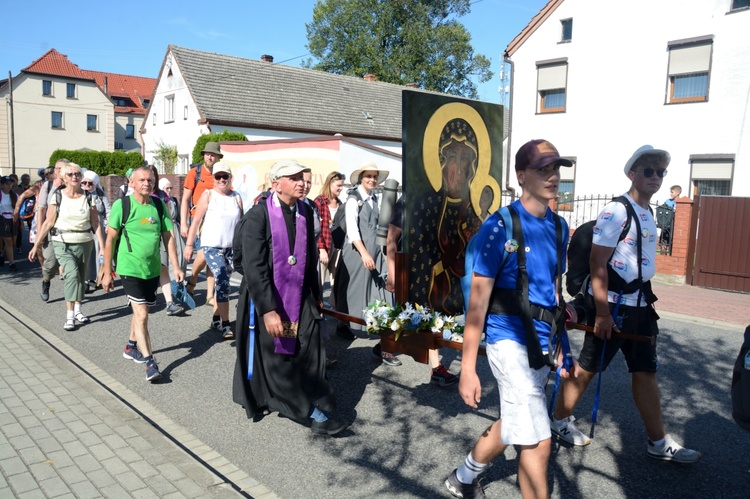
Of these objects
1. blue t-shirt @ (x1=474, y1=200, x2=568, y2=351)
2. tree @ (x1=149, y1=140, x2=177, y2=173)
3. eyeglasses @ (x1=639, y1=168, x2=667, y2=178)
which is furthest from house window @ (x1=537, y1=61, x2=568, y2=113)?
tree @ (x1=149, y1=140, x2=177, y2=173)

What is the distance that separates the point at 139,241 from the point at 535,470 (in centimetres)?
432

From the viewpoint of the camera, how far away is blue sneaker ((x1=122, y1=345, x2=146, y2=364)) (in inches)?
240

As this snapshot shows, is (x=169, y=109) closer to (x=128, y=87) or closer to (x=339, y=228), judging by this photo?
(x=339, y=228)

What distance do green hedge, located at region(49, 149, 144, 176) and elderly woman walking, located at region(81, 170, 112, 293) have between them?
102 feet

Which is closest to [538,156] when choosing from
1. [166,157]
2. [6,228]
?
[6,228]

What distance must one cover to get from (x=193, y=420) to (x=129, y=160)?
39.1 m

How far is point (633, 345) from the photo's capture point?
397 centimetres

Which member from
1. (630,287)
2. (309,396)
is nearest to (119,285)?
(309,396)

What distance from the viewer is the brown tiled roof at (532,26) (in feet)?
66.3

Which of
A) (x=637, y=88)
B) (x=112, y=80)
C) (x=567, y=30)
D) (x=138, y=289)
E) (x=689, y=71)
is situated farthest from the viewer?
(x=112, y=80)

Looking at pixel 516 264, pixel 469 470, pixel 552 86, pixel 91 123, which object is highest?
pixel 91 123

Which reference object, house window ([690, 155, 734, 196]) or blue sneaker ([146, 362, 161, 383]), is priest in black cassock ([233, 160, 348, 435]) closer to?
blue sneaker ([146, 362, 161, 383])

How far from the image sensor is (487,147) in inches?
168

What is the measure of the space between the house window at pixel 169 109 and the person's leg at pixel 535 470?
112 feet
